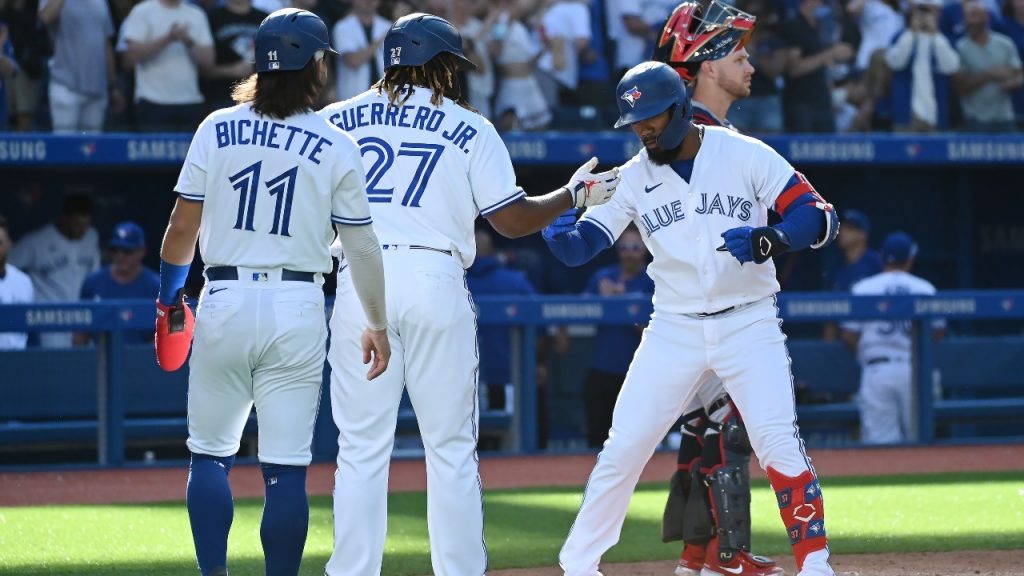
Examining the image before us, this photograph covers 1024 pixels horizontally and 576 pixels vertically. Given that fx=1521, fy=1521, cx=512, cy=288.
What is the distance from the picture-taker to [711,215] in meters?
4.64

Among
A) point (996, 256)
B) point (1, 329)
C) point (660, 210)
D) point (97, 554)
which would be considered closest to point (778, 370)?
point (660, 210)

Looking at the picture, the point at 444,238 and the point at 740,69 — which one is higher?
the point at 740,69

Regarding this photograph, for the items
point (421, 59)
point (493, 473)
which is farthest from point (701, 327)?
point (493, 473)

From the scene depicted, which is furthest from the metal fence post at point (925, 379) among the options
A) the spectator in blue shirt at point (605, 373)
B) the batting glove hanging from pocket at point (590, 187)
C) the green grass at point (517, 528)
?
the batting glove hanging from pocket at point (590, 187)

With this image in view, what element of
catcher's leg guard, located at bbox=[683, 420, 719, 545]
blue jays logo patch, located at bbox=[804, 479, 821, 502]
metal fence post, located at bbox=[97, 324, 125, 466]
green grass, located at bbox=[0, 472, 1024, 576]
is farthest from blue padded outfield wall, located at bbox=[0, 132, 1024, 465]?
blue jays logo patch, located at bbox=[804, 479, 821, 502]

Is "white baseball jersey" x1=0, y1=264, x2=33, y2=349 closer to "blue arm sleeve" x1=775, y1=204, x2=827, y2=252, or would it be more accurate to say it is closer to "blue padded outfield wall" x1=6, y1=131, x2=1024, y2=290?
"blue padded outfield wall" x1=6, y1=131, x2=1024, y2=290

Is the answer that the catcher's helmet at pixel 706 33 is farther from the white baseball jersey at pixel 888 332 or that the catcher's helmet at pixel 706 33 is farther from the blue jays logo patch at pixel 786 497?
the white baseball jersey at pixel 888 332

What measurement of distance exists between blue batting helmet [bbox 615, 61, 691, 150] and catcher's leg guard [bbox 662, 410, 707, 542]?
3.52 ft

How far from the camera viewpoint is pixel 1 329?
8.79 metres

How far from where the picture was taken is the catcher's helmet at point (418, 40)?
4.29 metres

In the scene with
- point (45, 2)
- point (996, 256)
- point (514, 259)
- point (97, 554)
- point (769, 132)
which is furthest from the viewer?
point (996, 256)

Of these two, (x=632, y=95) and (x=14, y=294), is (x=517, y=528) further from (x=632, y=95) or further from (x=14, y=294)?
(x=14, y=294)

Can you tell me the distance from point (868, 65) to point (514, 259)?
3221 mm

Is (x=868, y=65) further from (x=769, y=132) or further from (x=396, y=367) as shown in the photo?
(x=396, y=367)
